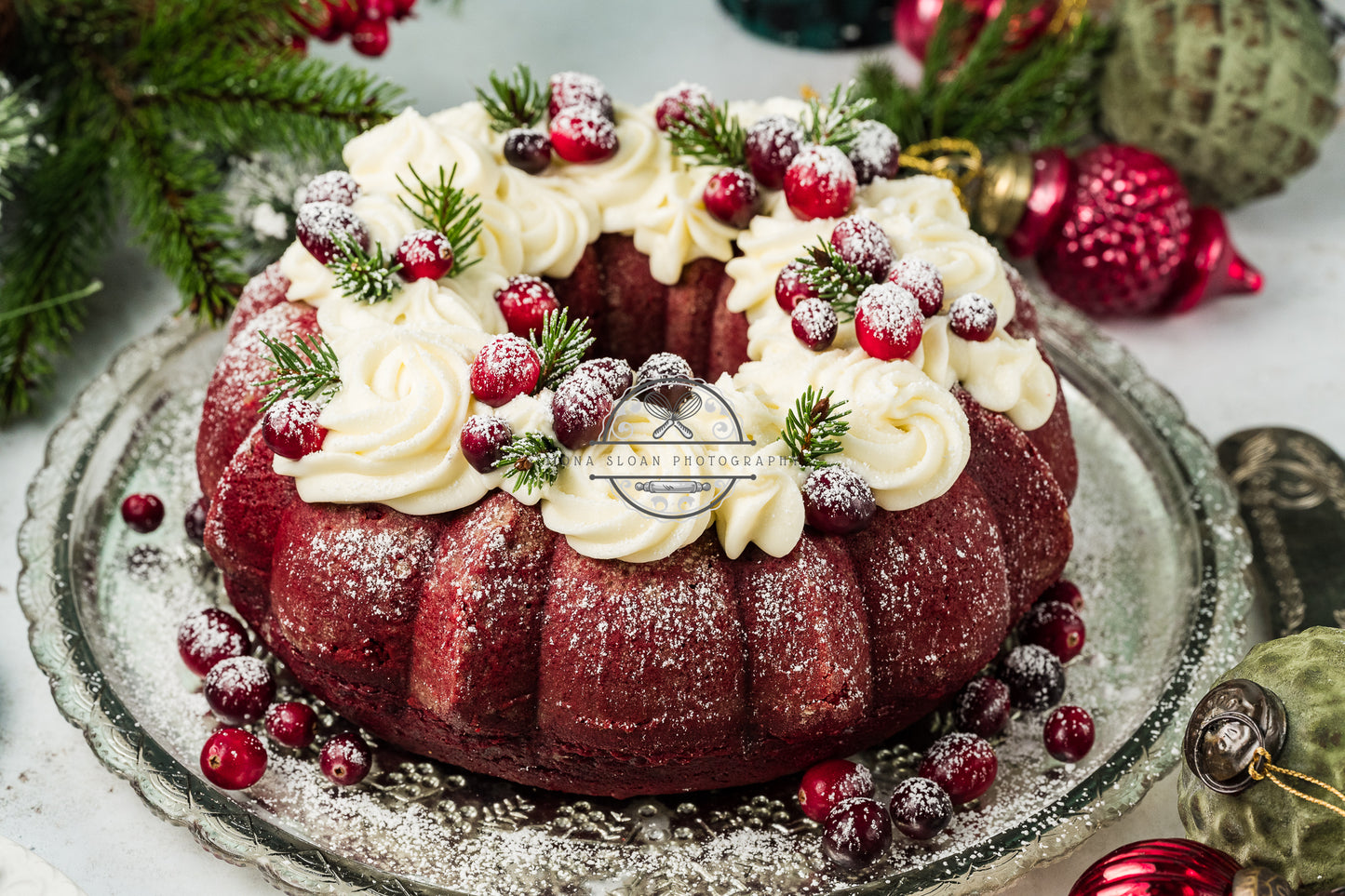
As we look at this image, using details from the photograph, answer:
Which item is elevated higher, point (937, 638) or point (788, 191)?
point (788, 191)

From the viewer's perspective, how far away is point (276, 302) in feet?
8.44

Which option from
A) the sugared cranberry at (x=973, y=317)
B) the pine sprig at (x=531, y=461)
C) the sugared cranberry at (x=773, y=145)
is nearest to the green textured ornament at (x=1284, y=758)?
the sugared cranberry at (x=973, y=317)

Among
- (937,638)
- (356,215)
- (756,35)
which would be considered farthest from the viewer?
(756,35)

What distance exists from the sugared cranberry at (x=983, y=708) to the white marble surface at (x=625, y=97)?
0.25 m

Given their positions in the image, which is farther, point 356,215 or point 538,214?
point 538,214

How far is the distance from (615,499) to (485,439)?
21 cm

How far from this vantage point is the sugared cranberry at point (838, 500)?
204 cm

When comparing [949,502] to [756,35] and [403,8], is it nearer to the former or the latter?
[403,8]

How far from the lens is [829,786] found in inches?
85.5

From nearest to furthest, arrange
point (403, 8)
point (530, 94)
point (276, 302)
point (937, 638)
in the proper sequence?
point (937, 638) < point (276, 302) < point (530, 94) < point (403, 8)

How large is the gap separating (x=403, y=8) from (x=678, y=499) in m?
1.84

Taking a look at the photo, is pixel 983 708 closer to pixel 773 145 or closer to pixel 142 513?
pixel 773 145

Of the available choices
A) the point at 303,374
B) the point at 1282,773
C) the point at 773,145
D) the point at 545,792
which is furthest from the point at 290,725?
the point at 1282,773

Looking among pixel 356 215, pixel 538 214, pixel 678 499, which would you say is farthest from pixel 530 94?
pixel 678 499
